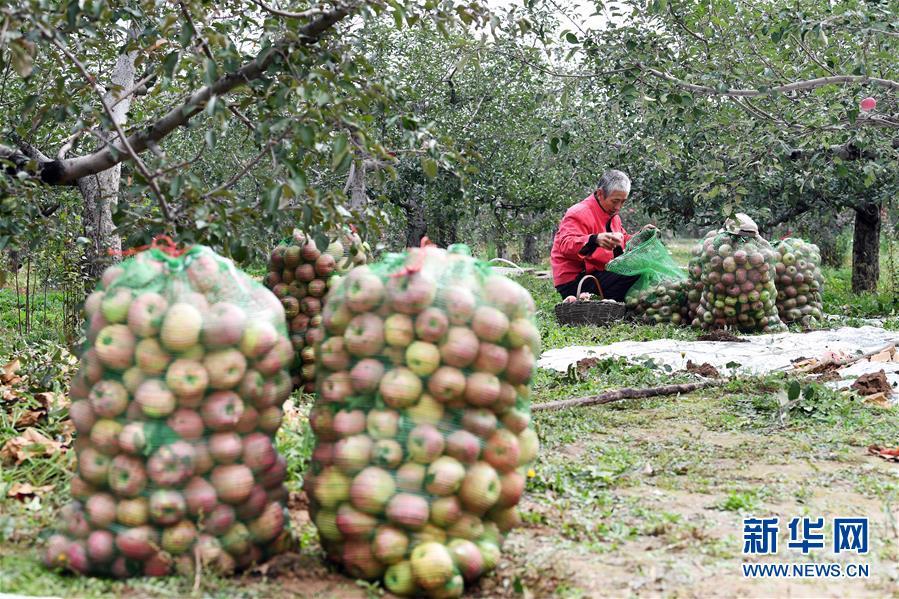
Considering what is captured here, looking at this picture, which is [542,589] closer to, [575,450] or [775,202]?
[575,450]

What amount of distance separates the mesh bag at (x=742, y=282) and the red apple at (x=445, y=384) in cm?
640

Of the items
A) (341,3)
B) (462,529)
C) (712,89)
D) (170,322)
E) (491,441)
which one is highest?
(712,89)

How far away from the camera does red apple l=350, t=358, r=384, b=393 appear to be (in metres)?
2.57

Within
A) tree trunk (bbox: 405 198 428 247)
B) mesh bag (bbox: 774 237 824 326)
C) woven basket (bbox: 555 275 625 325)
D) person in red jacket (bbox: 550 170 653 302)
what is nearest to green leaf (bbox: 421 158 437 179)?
woven basket (bbox: 555 275 625 325)

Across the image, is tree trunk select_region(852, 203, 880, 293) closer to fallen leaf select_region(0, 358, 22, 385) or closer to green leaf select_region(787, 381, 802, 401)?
green leaf select_region(787, 381, 802, 401)

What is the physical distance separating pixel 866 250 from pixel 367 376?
12233mm

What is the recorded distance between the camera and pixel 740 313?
855 centimetres

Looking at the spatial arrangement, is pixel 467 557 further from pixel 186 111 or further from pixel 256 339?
pixel 186 111

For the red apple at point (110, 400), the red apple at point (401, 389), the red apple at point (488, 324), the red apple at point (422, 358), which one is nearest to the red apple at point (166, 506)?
the red apple at point (110, 400)

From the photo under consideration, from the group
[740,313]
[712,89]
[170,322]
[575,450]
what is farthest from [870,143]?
[170,322]

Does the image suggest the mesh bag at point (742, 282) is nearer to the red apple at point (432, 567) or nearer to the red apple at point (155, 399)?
the red apple at point (432, 567)

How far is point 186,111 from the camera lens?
12.9 feet

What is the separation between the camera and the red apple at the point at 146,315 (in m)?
2.50

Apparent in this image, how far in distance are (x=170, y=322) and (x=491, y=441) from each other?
3.12ft
